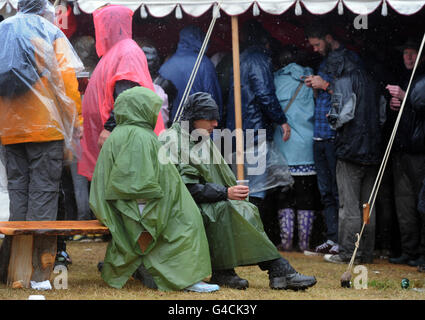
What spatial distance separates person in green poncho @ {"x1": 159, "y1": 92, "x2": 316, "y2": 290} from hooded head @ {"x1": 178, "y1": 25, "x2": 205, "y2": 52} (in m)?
2.23

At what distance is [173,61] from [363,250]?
8.38 ft

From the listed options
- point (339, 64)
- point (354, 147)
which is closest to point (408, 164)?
point (354, 147)

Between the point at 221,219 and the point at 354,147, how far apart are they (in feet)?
7.10

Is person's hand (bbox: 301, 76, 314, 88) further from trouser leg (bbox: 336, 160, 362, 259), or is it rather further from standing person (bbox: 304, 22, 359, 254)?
trouser leg (bbox: 336, 160, 362, 259)

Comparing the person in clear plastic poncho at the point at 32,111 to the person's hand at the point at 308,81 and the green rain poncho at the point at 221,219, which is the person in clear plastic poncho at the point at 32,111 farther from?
the person's hand at the point at 308,81

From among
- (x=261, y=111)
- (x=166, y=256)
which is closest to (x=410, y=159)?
(x=261, y=111)

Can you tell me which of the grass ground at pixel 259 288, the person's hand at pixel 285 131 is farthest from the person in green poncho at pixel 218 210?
the person's hand at pixel 285 131

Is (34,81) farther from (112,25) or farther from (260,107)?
(260,107)

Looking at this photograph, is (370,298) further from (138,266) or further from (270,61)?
(270,61)

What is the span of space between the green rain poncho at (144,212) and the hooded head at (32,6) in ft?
3.93

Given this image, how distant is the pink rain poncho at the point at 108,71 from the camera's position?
5.96 m

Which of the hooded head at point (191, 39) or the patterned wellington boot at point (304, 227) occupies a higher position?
the hooded head at point (191, 39)

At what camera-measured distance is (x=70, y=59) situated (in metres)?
5.69

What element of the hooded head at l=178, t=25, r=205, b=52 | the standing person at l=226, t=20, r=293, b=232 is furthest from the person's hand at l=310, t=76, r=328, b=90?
the hooded head at l=178, t=25, r=205, b=52
